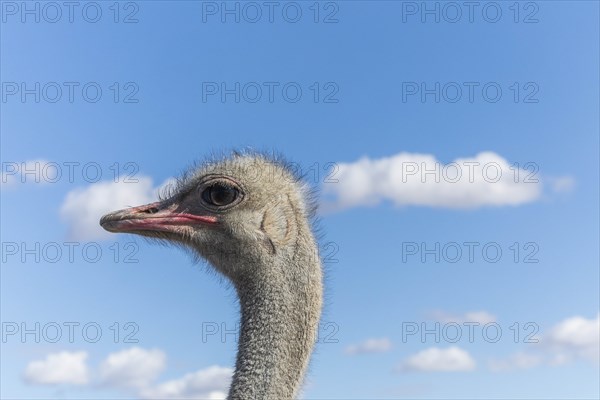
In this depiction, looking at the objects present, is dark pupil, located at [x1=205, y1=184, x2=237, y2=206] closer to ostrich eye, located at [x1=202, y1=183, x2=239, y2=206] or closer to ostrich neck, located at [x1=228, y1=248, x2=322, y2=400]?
ostrich eye, located at [x1=202, y1=183, x2=239, y2=206]

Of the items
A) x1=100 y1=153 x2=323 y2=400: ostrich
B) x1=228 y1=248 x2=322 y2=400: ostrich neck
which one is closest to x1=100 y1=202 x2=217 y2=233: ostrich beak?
x1=100 y1=153 x2=323 y2=400: ostrich

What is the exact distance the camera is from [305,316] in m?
5.59

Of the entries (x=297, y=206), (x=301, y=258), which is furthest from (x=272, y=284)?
(x=297, y=206)

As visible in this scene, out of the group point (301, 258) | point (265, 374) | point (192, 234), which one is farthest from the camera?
point (192, 234)

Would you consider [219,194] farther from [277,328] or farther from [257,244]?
[277,328]

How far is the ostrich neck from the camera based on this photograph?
535 cm

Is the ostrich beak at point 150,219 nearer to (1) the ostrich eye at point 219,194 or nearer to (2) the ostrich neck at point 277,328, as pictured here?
(1) the ostrich eye at point 219,194

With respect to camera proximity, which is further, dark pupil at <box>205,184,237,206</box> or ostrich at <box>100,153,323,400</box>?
dark pupil at <box>205,184,237,206</box>

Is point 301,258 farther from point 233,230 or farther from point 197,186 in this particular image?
point 197,186

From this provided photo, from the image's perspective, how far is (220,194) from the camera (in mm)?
6137

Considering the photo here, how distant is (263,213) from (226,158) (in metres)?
0.57

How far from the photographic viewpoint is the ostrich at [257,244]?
17.8ft

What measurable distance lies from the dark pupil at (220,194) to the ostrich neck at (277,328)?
552mm

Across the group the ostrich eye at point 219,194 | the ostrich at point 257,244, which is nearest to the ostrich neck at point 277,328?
the ostrich at point 257,244
